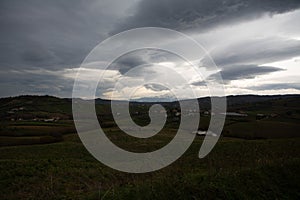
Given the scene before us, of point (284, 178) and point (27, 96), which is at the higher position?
point (27, 96)

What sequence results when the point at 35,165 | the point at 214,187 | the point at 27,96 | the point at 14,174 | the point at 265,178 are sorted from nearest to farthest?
the point at 214,187
the point at 265,178
the point at 14,174
the point at 35,165
the point at 27,96

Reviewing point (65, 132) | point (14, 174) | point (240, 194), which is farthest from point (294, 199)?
point (65, 132)

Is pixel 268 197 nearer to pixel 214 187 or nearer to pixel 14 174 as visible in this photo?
pixel 214 187

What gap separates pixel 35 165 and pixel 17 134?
42707 millimetres

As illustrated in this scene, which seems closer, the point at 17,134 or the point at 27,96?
the point at 17,134

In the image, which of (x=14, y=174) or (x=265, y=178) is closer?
(x=265, y=178)

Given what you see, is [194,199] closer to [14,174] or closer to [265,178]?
[265,178]

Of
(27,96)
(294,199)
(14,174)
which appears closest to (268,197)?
(294,199)

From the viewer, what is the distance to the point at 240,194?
5.91m

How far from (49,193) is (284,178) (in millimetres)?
6354

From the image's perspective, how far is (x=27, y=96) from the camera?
639 ft

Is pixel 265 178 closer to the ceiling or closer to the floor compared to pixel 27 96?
closer to the floor

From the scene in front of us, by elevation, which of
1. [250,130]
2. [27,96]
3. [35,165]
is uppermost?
[27,96]

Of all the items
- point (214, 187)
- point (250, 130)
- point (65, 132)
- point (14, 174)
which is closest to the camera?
point (214, 187)
